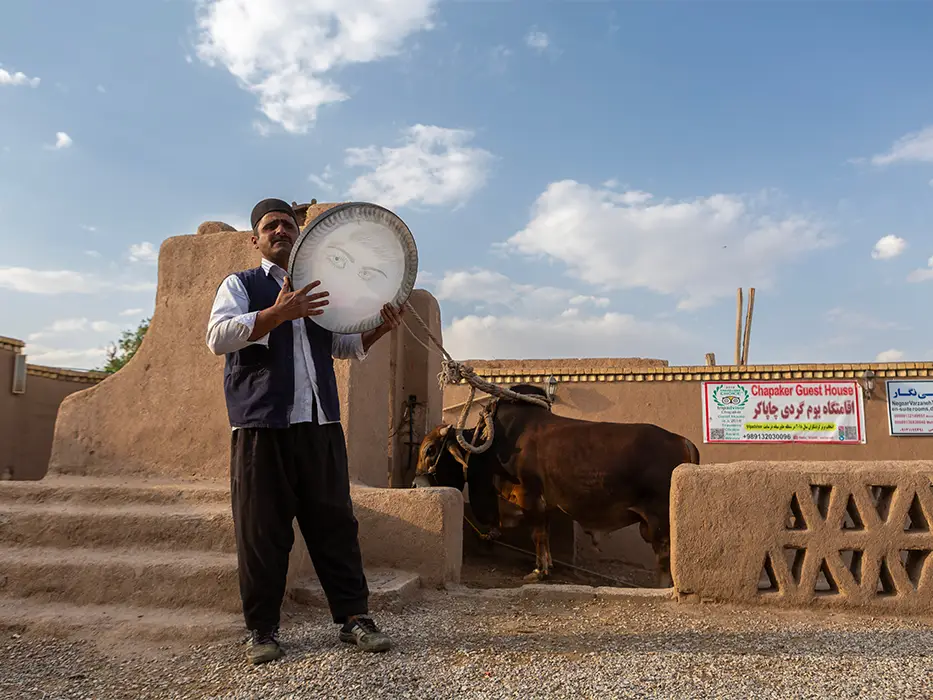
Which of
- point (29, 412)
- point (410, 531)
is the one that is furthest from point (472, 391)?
point (29, 412)

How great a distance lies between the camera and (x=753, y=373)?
10656 millimetres

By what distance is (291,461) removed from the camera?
9.14 feet

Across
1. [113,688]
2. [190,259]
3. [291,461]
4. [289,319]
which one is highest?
[190,259]

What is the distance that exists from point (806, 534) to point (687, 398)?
748cm

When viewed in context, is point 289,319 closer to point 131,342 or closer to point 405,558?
point 405,558

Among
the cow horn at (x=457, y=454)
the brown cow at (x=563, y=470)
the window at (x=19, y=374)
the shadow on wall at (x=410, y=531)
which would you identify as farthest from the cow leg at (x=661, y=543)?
the window at (x=19, y=374)

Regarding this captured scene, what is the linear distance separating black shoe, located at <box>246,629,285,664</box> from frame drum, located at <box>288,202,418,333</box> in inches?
44.6

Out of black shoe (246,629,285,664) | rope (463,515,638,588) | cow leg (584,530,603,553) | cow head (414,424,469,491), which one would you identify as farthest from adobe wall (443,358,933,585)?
black shoe (246,629,285,664)

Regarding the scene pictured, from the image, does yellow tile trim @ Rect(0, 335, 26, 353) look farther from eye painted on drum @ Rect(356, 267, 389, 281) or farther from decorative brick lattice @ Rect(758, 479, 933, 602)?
decorative brick lattice @ Rect(758, 479, 933, 602)

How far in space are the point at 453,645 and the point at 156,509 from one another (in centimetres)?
180

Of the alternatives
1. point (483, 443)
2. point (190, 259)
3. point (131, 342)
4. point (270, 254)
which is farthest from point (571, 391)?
point (131, 342)

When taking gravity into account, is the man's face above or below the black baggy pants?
above

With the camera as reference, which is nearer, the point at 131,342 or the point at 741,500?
the point at 741,500

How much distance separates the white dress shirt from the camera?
2.61m
